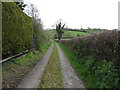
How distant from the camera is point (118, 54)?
4469mm

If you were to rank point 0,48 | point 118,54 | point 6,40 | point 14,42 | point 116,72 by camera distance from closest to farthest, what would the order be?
point 116,72 → point 118,54 → point 0,48 → point 6,40 → point 14,42

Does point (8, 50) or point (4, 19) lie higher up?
point (4, 19)

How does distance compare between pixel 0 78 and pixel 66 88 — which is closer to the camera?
pixel 66 88

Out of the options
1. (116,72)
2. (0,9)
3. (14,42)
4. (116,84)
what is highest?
(0,9)

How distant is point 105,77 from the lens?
428cm

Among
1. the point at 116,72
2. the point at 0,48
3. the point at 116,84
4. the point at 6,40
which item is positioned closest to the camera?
the point at 116,84

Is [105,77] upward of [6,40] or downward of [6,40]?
downward

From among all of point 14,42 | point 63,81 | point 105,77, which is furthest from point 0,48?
point 105,77

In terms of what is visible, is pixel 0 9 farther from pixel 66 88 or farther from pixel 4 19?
pixel 66 88

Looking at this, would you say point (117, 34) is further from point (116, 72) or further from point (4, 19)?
point (4, 19)

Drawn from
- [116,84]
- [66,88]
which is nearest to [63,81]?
[66,88]

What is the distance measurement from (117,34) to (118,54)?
963 mm

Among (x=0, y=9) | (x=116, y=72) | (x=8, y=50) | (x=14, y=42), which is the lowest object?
(x=116, y=72)

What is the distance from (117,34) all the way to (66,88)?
133 inches
